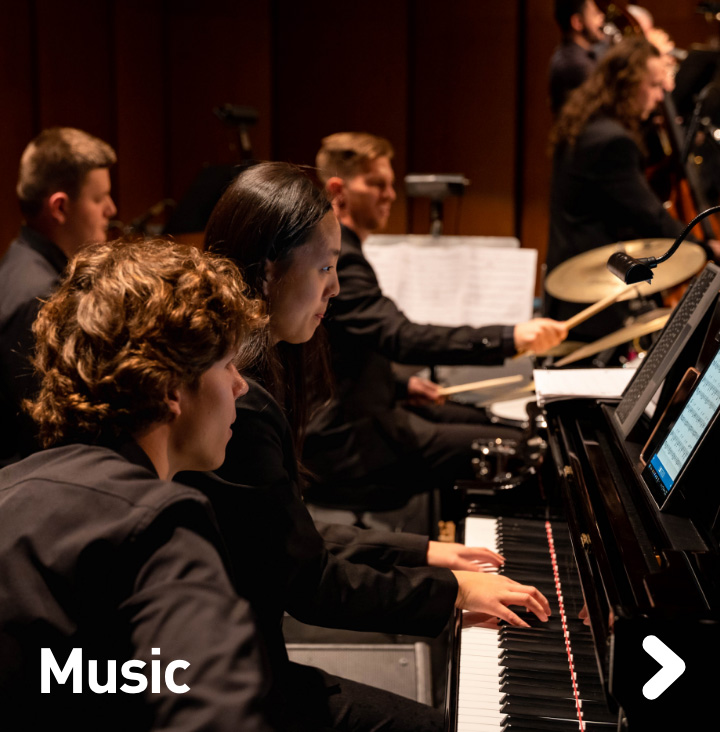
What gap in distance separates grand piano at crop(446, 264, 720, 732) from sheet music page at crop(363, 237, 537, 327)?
1728 mm

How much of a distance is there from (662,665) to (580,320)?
1.58 meters

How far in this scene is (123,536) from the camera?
777 millimetres

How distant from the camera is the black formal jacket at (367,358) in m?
2.60

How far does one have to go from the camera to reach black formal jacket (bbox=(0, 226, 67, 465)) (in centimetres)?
238

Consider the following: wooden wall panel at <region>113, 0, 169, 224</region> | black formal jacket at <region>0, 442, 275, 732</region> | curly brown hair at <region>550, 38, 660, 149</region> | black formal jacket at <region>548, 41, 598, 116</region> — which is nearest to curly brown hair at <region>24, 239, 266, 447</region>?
black formal jacket at <region>0, 442, 275, 732</region>

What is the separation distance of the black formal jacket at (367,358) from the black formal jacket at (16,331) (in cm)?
79

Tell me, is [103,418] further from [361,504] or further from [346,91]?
[346,91]

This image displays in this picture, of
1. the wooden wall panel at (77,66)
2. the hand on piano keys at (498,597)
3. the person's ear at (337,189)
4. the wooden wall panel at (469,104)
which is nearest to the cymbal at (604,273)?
the person's ear at (337,189)

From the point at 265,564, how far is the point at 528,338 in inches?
56.1

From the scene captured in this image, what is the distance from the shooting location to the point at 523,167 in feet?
19.6

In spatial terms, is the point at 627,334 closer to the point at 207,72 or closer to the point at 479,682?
the point at 479,682

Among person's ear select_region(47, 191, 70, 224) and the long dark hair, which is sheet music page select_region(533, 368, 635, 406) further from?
person's ear select_region(47, 191, 70, 224)

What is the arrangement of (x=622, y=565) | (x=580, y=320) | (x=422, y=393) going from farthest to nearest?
(x=422, y=393) → (x=580, y=320) → (x=622, y=565)

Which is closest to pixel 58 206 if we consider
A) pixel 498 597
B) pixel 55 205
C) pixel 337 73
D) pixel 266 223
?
pixel 55 205
